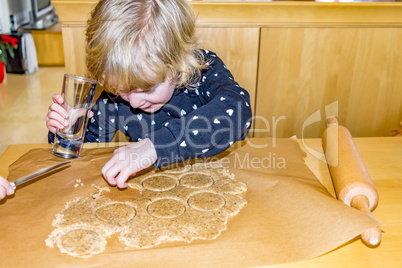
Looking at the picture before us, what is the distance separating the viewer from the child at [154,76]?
800 mm

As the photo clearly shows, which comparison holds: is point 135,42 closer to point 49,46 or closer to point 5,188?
point 5,188

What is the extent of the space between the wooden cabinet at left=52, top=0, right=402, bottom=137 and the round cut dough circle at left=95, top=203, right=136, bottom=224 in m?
0.80

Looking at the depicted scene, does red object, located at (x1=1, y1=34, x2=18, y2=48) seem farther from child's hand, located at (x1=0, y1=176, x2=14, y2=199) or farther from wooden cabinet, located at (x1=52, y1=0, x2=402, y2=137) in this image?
child's hand, located at (x1=0, y1=176, x2=14, y2=199)

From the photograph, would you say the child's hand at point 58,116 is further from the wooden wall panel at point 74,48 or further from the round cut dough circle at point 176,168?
the wooden wall panel at point 74,48

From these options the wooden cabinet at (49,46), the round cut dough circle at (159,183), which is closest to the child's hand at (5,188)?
the round cut dough circle at (159,183)

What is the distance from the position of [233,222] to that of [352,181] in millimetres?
256

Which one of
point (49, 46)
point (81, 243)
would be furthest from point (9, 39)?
point (81, 243)

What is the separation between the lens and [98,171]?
0.94m

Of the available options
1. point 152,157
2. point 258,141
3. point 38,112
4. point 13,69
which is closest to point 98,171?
point 152,157

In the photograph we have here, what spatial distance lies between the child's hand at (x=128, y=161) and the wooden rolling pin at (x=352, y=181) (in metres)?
0.40

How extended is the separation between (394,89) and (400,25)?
0.26m

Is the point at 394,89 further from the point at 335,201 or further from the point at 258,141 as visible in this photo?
the point at 335,201

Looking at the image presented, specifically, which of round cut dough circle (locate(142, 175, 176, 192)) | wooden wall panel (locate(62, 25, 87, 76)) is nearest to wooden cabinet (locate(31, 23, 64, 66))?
wooden wall panel (locate(62, 25, 87, 76))

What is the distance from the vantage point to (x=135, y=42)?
0.80 meters
